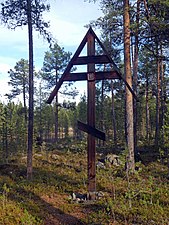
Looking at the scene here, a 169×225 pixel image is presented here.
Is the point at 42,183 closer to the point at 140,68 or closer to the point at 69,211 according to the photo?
the point at 69,211

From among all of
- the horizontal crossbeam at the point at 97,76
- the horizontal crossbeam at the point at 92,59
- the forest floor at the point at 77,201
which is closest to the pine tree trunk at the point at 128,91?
the forest floor at the point at 77,201

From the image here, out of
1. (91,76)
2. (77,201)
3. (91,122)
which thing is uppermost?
(91,76)

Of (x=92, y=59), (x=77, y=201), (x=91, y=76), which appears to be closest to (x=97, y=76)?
(x=91, y=76)

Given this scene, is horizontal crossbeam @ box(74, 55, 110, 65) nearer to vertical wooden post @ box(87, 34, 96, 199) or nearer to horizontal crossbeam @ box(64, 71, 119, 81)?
vertical wooden post @ box(87, 34, 96, 199)

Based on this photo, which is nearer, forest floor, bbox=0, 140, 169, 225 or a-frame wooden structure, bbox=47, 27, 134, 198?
forest floor, bbox=0, 140, 169, 225

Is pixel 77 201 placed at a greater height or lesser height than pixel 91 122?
lesser

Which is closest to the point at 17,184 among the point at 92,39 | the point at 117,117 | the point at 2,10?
the point at 92,39

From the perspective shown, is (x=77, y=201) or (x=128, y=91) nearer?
(x=77, y=201)

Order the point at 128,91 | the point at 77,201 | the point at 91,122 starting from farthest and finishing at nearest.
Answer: the point at 128,91
the point at 77,201
the point at 91,122

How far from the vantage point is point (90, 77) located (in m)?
8.27

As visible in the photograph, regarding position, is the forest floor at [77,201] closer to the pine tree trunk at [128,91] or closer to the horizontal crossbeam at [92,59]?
the pine tree trunk at [128,91]

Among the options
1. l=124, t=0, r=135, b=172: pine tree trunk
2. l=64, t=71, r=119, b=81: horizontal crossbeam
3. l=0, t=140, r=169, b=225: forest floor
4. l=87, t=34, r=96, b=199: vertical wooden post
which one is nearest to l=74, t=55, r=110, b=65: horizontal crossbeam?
l=87, t=34, r=96, b=199: vertical wooden post

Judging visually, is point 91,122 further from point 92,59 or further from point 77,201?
point 77,201

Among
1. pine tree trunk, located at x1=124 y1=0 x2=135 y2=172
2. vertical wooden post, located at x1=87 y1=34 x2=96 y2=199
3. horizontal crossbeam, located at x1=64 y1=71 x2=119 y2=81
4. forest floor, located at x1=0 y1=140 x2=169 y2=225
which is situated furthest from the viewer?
pine tree trunk, located at x1=124 y1=0 x2=135 y2=172
